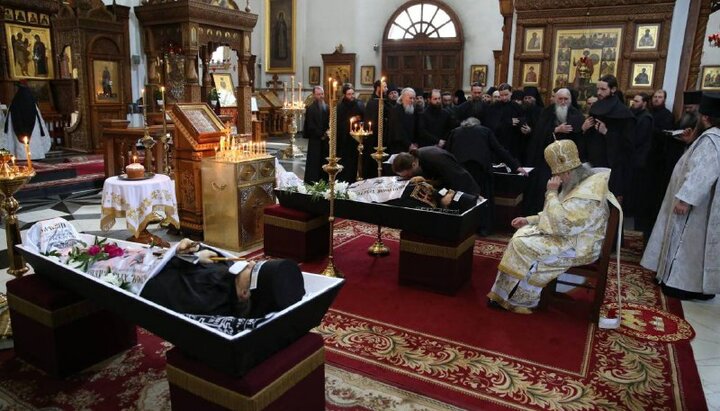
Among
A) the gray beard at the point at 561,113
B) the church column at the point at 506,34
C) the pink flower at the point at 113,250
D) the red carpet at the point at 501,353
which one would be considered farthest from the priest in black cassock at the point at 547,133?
the pink flower at the point at 113,250

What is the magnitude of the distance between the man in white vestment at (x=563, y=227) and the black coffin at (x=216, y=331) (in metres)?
1.81

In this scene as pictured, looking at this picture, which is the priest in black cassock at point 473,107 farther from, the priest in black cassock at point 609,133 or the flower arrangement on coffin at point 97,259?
the flower arrangement on coffin at point 97,259

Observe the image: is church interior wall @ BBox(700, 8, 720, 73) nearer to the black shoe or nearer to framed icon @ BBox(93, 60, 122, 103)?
the black shoe

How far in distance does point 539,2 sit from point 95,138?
9.84m

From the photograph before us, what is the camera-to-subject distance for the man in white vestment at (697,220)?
13.8 ft

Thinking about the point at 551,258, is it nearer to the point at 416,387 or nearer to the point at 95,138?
the point at 416,387

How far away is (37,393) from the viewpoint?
2.88 metres

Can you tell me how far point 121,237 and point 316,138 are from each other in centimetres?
349

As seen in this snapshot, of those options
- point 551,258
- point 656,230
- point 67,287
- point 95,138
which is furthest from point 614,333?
point 95,138

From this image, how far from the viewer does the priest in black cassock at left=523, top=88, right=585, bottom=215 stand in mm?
6062

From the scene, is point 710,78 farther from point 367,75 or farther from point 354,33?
point 354,33

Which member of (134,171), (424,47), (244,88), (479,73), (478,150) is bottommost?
(134,171)

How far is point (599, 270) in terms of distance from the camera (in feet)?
12.4

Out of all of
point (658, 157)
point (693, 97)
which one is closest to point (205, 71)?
A: point (658, 157)
